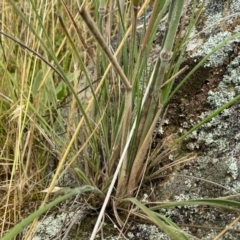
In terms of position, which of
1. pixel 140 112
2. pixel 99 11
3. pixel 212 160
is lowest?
pixel 212 160

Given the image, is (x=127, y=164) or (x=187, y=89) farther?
(x=187, y=89)

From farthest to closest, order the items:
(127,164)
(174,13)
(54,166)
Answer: (54,166) < (127,164) < (174,13)

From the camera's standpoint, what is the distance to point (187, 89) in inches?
33.6

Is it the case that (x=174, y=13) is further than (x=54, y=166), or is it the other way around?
(x=54, y=166)

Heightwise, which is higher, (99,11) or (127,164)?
(99,11)

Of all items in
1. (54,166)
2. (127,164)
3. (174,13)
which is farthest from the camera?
(54,166)

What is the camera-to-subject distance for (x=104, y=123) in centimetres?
73

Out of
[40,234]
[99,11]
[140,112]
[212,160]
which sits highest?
[99,11]

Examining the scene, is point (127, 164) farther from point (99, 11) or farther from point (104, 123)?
point (99, 11)

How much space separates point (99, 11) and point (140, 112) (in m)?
0.21

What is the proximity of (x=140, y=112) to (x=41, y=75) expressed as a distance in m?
0.37

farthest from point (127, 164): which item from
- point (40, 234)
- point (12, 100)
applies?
point (12, 100)

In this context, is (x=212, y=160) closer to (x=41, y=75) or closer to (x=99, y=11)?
(x=99, y=11)

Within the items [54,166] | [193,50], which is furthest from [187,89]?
[54,166]
